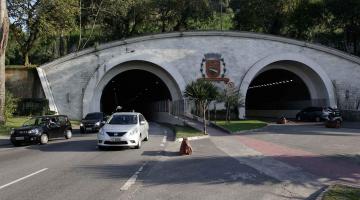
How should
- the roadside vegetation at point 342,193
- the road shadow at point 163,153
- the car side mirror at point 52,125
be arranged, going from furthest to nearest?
the car side mirror at point 52,125 < the road shadow at point 163,153 < the roadside vegetation at point 342,193

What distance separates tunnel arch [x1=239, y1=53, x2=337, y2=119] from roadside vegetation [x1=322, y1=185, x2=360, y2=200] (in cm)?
3670

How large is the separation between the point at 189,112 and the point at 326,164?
3178cm

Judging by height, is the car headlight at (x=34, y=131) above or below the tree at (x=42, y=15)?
below

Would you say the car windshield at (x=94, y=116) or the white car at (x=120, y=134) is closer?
the white car at (x=120, y=134)

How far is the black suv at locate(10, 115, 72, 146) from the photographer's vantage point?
72.0ft

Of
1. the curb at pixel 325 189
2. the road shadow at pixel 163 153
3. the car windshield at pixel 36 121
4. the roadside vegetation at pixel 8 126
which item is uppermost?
the car windshield at pixel 36 121

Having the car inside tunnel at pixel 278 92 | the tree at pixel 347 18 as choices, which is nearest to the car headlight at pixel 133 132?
the car inside tunnel at pixel 278 92

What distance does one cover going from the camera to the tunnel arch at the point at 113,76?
44.9 m

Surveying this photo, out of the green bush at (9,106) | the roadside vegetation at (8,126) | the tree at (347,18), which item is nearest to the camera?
the roadside vegetation at (8,126)

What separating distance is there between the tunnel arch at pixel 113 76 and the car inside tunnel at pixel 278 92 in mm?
13986

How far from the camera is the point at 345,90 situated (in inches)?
1937

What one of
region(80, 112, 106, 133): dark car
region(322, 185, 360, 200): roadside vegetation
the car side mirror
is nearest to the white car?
the car side mirror

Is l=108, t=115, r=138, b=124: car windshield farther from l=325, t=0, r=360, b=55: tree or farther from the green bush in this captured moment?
l=325, t=0, r=360, b=55: tree

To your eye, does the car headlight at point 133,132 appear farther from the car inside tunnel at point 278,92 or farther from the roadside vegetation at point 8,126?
the car inside tunnel at point 278,92
